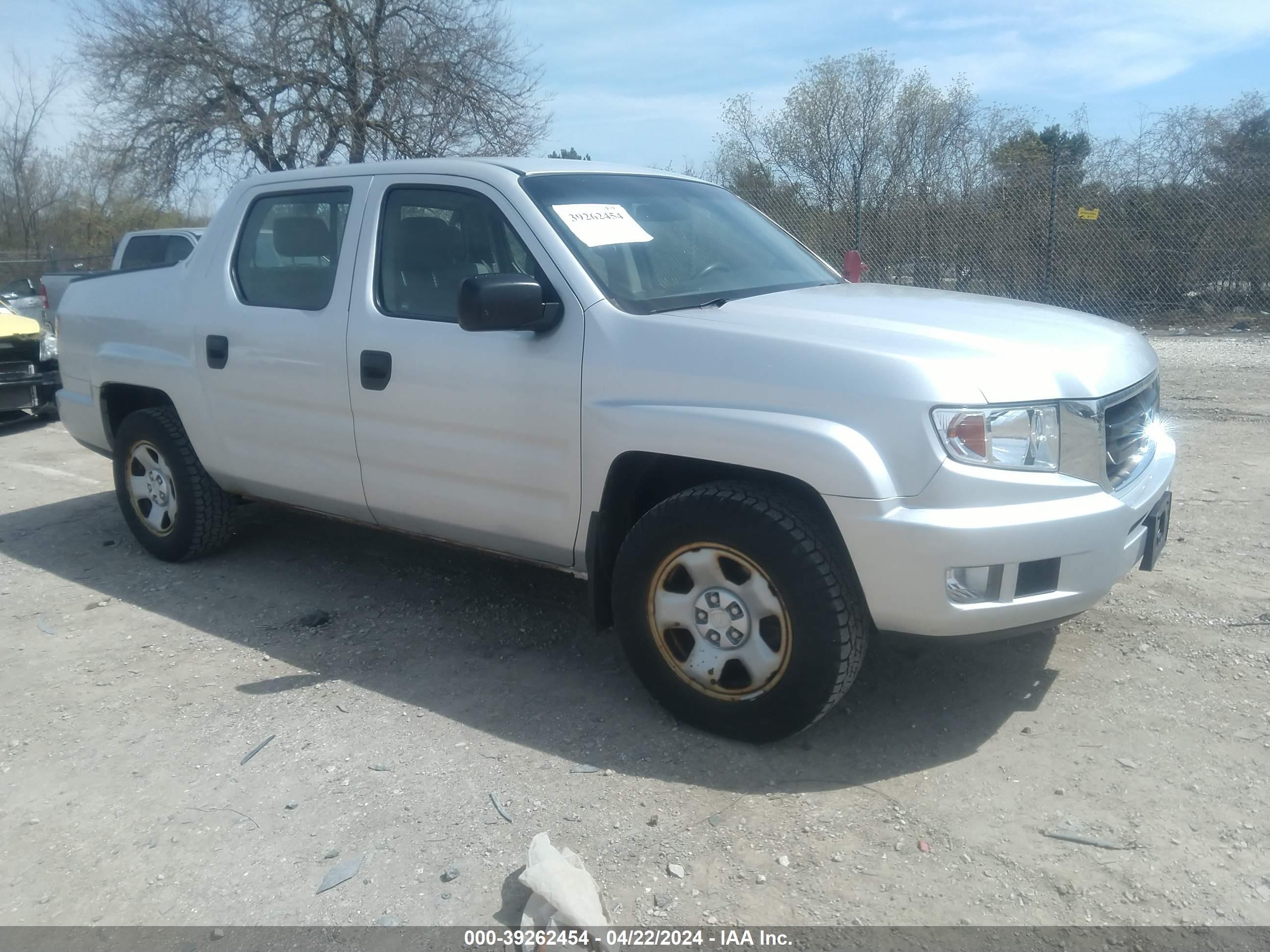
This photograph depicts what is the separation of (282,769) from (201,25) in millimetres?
18645

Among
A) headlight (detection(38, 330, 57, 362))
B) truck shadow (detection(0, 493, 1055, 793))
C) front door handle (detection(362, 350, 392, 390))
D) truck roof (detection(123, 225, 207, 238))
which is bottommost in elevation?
truck shadow (detection(0, 493, 1055, 793))

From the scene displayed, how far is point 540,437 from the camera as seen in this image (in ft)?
11.7

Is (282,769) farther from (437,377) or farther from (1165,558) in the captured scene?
(1165,558)

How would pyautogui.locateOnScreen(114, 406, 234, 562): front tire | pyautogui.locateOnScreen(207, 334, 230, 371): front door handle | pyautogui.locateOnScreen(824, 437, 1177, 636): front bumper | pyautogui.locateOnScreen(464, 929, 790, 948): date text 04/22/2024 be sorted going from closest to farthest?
pyautogui.locateOnScreen(464, 929, 790, 948): date text 04/22/2024 → pyautogui.locateOnScreen(824, 437, 1177, 636): front bumper → pyautogui.locateOnScreen(207, 334, 230, 371): front door handle → pyautogui.locateOnScreen(114, 406, 234, 562): front tire

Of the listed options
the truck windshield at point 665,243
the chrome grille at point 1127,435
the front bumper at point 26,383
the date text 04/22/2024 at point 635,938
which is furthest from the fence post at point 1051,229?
the date text 04/22/2024 at point 635,938

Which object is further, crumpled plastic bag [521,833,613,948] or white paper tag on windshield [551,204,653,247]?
white paper tag on windshield [551,204,653,247]

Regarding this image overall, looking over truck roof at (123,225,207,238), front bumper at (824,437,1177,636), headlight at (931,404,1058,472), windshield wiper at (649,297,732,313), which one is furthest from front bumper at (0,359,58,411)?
headlight at (931,404,1058,472)

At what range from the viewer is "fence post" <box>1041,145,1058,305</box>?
38.5ft

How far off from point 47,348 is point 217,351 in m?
6.33

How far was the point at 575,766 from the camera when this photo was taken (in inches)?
128

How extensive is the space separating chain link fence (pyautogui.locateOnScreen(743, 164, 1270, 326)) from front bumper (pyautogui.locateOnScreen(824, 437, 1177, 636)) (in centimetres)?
949

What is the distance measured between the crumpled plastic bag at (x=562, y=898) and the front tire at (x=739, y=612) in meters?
0.82

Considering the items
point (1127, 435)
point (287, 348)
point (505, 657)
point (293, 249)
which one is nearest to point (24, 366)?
point (293, 249)

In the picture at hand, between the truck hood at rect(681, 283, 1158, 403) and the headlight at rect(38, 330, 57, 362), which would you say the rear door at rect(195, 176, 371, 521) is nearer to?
the truck hood at rect(681, 283, 1158, 403)
